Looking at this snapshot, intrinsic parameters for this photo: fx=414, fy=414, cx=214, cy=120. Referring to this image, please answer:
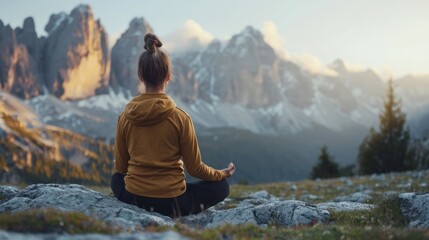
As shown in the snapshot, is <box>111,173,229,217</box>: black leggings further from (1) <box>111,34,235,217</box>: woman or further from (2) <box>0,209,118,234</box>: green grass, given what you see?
(2) <box>0,209,118,234</box>: green grass

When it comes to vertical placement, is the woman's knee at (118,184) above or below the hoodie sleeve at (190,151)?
below

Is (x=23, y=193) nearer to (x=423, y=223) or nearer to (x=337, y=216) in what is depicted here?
(x=337, y=216)

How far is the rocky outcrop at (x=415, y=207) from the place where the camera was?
9688mm

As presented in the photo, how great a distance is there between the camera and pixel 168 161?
9406mm

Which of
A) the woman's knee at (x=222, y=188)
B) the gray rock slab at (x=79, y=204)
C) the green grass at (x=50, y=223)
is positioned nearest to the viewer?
the green grass at (x=50, y=223)

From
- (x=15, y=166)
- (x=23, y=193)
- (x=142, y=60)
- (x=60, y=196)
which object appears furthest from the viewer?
(x=15, y=166)

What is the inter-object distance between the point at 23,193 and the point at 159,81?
4671 millimetres

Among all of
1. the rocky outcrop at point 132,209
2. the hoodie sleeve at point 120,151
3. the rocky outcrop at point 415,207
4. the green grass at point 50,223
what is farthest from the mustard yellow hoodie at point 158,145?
the rocky outcrop at point 415,207

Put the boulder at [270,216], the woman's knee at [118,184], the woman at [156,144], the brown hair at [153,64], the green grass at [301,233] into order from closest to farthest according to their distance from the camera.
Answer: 1. the green grass at [301,233]
2. the brown hair at [153,64]
3. the woman at [156,144]
4. the boulder at [270,216]
5. the woman's knee at [118,184]

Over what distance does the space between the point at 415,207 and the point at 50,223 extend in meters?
8.49

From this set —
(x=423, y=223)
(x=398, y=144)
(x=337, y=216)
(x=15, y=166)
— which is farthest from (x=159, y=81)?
(x=15, y=166)

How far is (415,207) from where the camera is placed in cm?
1021

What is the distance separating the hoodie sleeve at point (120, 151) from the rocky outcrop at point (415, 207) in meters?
6.85

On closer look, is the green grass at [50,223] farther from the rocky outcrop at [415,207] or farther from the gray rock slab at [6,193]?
the rocky outcrop at [415,207]
